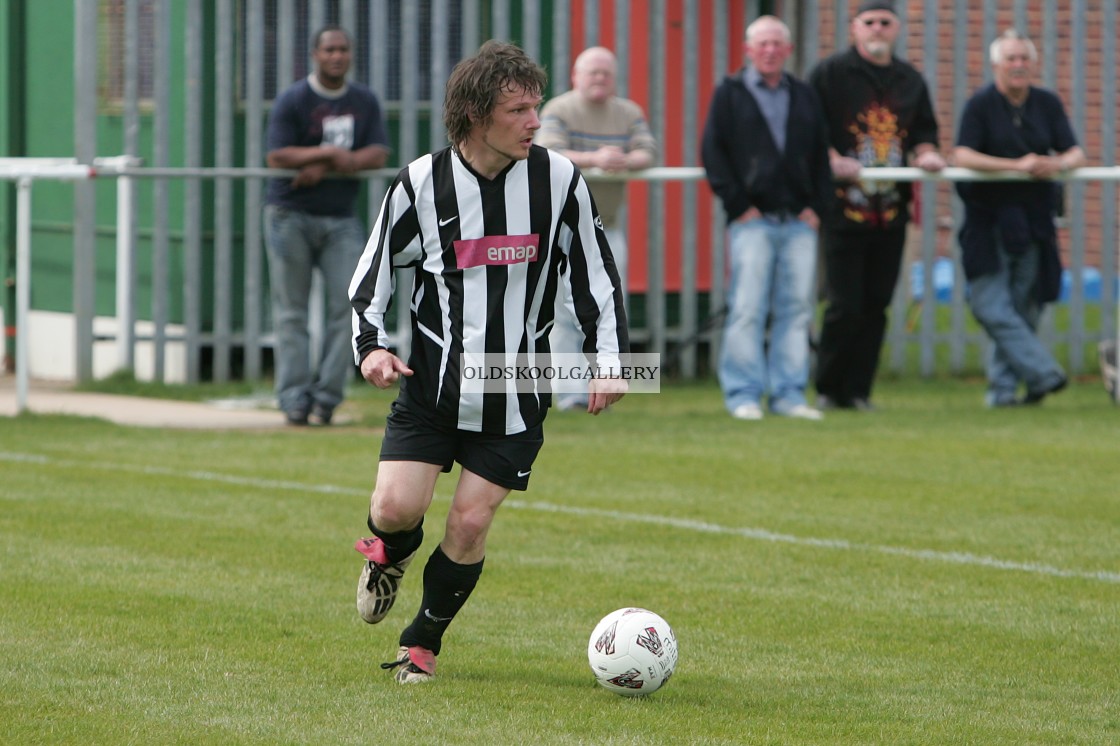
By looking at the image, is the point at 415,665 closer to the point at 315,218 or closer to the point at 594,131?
the point at 315,218

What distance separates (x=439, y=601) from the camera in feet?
18.1

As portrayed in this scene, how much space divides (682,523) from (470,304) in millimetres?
3189

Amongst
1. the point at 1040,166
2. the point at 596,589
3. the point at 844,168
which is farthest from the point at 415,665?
the point at 1040,166

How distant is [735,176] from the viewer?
39.3 feet

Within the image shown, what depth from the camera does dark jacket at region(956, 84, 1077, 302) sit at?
A: 1272cm

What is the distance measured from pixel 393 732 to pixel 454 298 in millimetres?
1331

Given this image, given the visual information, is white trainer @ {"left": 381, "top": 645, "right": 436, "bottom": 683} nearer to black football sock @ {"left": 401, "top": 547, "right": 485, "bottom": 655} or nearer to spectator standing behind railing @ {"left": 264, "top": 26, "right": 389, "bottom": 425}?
black football sock @ {"left": 401, "top": 547, "right": 485, "bottom": 655}

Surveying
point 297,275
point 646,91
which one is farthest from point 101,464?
point 646,91

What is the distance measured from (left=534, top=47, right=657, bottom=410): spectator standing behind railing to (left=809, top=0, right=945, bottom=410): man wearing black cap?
1284 millimetres

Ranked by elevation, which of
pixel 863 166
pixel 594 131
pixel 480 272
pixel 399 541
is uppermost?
pixel 594 131

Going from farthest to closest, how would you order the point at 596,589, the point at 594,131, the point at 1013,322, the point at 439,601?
1. the point at 1013,322
2. the point at 594,131
3. the point at 596,589
4. the point at 439,601

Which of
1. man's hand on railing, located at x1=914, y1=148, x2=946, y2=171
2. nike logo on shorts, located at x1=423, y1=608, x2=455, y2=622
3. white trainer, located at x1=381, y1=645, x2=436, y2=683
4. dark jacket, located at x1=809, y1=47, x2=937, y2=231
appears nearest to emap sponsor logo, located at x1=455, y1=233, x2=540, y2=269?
nike logo on shorts, located at x1=423, y1=608, x2=455, y2=622

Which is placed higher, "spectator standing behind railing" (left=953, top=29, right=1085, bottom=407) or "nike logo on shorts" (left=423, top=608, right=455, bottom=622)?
"spectator standing behind railing" (left=953, top=29, right=1085, bottom=407)

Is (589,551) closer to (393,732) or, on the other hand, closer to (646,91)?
(393,732)
